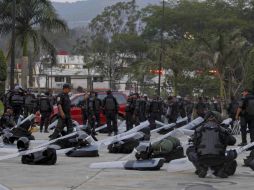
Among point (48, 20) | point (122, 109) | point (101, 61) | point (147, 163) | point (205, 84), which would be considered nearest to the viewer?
point (147, 163)

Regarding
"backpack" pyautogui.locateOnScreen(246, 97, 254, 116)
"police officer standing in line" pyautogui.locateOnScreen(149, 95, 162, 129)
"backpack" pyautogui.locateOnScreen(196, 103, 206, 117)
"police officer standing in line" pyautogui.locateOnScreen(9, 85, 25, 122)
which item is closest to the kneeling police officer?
"backpack" pyautogui.locateOnScreen(246, 97, 254, 116)

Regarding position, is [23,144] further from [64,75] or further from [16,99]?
[64,75]

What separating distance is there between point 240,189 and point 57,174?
3160mm

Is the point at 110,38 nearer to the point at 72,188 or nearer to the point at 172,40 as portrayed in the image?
the point at 172,40

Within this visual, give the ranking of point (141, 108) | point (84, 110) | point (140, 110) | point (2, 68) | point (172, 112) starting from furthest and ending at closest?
1. point (2, 68)
2. point (172, 112)
3. point (141, 108)
4. point (140, 110)
5. point (84, 110)

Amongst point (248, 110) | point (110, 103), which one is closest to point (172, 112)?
point (110, 103)

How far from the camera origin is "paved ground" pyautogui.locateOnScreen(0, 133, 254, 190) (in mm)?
10086

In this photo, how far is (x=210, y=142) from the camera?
11.2m

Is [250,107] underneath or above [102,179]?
above

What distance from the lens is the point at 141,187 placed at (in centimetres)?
1012

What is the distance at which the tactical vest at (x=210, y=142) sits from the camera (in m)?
11.1

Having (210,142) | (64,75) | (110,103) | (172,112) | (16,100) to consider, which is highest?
(64,75)

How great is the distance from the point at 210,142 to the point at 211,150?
5.3 inches

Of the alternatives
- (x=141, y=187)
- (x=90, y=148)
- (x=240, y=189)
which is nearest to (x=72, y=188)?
(x=141, y=187)
